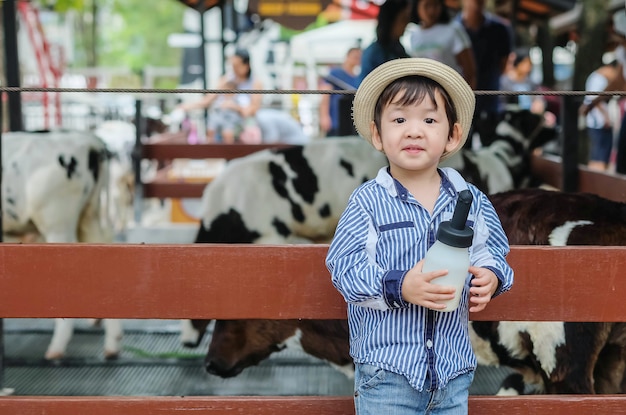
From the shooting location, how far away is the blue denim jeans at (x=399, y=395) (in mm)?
2158

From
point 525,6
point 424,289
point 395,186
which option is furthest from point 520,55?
point 424,289

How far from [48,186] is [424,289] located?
428 cm

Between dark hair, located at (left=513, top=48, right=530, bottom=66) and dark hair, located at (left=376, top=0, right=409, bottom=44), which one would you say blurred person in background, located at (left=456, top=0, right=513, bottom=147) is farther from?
dark hair, located at (left=513, top=48, right=530, bottom=66)

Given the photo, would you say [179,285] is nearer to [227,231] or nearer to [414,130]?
[414,130]

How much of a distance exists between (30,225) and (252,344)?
2.62 m

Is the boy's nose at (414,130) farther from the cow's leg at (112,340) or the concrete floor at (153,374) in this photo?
the cow's leg at (112,340)

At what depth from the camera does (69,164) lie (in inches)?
229

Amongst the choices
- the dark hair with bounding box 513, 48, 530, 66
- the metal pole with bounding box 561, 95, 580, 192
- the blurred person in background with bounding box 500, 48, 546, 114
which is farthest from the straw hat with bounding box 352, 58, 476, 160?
the dark hair with bounding box 513, 48, 530, 66

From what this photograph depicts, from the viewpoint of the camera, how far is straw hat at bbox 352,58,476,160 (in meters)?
2.17

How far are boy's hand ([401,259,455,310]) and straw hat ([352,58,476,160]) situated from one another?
433 mm

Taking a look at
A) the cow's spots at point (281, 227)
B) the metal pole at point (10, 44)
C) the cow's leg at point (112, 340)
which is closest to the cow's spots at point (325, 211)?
the cow's spots at point (281, 227)

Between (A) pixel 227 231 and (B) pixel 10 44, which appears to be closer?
(A) pixel 227 231

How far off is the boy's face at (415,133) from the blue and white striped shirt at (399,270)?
94 millimetres

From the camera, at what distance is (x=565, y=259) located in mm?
2535
